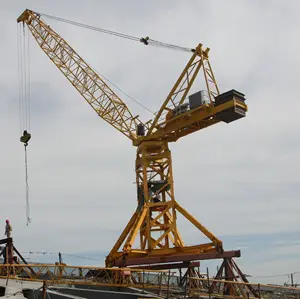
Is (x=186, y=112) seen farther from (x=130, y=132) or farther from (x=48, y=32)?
(x=48, y=32)

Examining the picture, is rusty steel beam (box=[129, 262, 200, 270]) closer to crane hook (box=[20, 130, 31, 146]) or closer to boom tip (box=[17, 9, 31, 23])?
crane hook (box=[20, 130, 31, 146])

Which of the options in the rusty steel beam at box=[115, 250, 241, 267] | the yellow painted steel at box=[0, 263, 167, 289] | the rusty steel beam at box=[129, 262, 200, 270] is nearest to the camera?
the yellow painted steel at box=[0, 263, 167, 289]

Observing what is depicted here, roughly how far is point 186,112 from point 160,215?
10921 millimetres

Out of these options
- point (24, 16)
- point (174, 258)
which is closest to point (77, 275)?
point (174, 258)

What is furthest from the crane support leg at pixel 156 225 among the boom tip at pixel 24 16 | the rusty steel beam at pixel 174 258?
the boom tip at pixel 24 16

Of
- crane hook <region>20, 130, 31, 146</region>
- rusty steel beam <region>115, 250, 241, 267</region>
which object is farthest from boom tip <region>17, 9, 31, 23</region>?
rusty steel beam <region>115, 250, 241, 267</region>

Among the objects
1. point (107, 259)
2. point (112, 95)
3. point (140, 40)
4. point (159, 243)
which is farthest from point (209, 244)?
point (140, 40)

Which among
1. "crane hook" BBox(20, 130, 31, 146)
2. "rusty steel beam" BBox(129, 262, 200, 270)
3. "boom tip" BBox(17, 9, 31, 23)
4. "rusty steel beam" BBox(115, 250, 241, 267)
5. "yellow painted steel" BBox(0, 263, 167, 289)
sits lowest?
"yellow painted steel" BBox(0, 263, 167, 289)

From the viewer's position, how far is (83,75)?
53.5 m

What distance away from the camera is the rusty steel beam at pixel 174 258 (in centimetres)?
4008

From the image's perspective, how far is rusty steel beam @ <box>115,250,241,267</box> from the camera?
4008cm

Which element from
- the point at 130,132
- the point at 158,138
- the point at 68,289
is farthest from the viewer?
the point at 130,132

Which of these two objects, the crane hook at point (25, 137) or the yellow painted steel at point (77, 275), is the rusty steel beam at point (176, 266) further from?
the crane hook at point (25, 137)

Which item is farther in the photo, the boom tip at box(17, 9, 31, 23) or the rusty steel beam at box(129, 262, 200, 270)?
the boom tip at box(17, 9, 31, 23)
